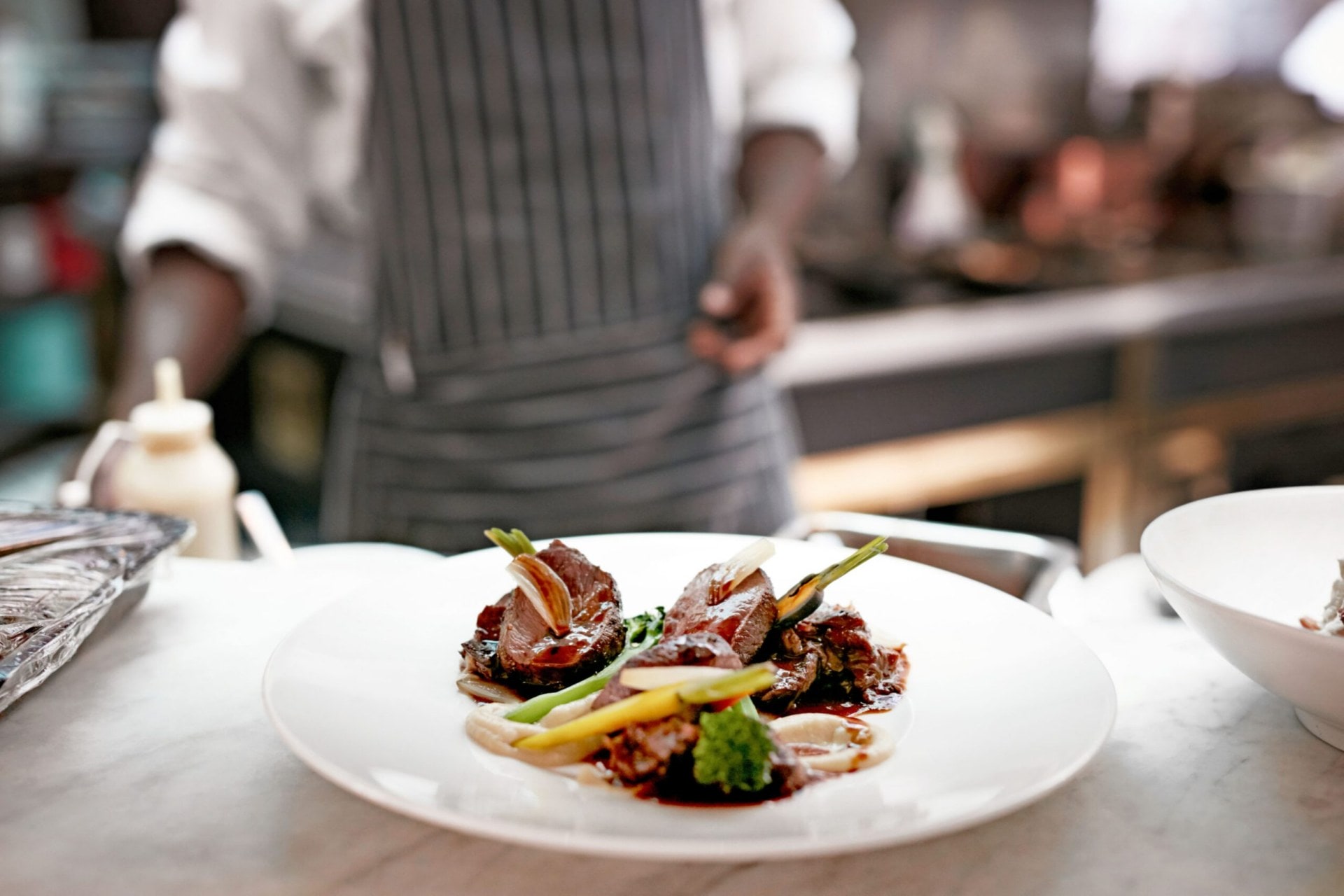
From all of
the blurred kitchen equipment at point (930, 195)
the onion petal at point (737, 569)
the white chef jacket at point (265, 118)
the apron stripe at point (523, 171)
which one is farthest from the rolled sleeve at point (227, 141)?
the blurred kitchen equipment at point (930, 195)

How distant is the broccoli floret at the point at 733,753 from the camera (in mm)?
614

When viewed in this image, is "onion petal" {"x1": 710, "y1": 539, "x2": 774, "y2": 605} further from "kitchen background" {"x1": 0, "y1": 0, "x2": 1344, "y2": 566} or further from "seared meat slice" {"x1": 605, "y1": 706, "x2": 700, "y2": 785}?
"kitchen background" {"x1": 0, "y1": 0, "x2": 1344, "y2": 566}

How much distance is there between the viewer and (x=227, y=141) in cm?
179

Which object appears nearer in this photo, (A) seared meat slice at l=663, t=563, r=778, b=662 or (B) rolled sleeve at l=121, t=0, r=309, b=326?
(A) seared meat slice at l=663, t=563, r=778, b=662

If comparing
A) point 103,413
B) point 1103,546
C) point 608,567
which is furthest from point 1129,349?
point 103,413

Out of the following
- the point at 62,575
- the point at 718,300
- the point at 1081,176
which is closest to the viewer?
the point at 62,575

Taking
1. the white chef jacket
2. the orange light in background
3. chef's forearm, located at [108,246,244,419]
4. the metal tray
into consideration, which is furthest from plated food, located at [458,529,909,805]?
the orange light in background

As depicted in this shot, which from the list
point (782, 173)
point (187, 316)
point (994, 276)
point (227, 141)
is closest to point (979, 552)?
point (782, 173)

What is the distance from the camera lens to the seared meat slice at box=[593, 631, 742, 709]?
0.68 metres

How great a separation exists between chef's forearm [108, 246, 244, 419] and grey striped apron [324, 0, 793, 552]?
0.22m

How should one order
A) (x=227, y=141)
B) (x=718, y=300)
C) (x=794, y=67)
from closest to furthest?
1. (x=718, y=300)
2. (x=227, y=141)
3. (x=794, y=67)

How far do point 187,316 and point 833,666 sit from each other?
4.23ft

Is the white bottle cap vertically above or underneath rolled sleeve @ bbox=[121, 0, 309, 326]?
underneath

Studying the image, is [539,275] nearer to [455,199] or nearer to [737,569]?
[455,199]
